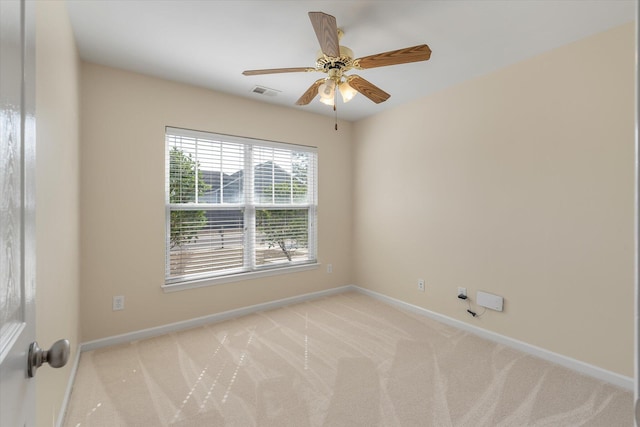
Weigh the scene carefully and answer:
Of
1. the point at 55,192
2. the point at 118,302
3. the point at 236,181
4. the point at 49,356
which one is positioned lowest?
the point at 118,302

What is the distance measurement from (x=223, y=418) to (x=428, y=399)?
130 centimetres

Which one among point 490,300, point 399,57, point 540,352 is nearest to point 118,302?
point 399,57

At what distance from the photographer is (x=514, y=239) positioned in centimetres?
267

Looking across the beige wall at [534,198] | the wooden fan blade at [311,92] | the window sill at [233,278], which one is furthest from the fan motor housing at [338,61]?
the window sill at [233,278]

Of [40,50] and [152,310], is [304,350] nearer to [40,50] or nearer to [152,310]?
[152,310]

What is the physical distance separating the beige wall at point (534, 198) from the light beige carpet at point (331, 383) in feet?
1.40

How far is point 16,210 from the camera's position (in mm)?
588

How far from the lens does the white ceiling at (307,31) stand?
191 cm

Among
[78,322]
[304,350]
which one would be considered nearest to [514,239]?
[304,350]

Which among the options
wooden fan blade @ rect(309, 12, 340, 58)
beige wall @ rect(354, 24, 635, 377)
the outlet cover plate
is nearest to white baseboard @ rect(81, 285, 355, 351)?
beige wall @ rect(354, 24, 635, 377)

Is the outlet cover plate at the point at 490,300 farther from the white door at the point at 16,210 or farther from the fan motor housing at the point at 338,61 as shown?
the white door at the point at 16,210

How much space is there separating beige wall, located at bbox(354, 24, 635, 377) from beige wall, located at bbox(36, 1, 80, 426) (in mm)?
3177

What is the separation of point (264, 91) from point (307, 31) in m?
1.19

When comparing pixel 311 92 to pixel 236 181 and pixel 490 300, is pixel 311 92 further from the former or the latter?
pixel 490 300
